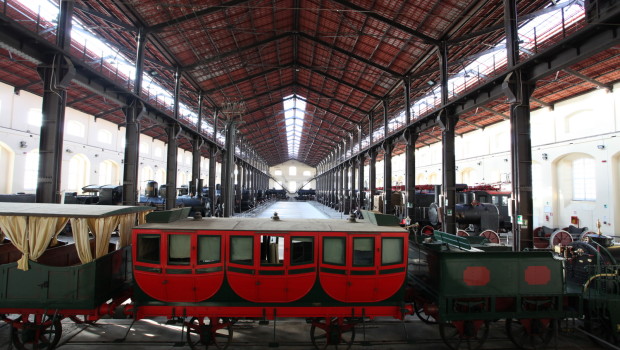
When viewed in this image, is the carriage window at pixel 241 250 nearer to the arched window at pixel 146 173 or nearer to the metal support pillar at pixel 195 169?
the metal support pillar at pixel 195 169

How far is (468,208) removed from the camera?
16625mm

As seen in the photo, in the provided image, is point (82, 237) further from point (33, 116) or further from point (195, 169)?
point (33, 116)

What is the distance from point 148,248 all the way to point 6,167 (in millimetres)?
22440

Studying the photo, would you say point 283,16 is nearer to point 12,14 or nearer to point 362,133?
point 12,14

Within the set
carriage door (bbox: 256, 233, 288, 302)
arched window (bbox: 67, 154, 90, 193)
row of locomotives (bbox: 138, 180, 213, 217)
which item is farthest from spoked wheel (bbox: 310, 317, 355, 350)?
arched window (bbox: 67, 154, 90, 193)

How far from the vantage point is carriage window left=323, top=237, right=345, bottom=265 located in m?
5.21

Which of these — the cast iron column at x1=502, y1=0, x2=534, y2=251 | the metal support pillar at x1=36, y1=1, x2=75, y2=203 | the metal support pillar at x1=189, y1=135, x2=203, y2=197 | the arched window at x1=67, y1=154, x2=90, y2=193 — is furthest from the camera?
the arched window at x1=67, y1=154, x2=90, y2=193

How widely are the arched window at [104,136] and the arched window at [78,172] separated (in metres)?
2.59

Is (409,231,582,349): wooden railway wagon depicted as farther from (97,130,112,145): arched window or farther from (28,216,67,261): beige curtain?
(97,130,112,145): arched window

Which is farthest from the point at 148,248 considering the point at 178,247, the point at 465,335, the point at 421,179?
the point at 421,179

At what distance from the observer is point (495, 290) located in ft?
17.8

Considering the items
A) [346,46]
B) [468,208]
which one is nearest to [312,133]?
[346,46]

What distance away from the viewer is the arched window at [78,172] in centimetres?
2441

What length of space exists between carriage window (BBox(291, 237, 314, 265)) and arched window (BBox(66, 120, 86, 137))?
26.9 m
